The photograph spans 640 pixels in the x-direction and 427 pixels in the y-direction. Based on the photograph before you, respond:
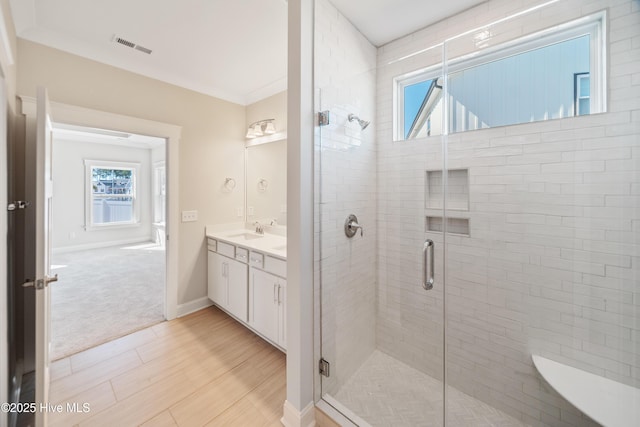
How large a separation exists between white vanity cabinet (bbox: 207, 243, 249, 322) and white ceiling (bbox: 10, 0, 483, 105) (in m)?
1.96

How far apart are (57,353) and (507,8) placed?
436 centimetres

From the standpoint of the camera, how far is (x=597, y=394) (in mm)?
1248

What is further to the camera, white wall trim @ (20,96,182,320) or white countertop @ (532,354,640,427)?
white wall trim @ (20,96,182,320)

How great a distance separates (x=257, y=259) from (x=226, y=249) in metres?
0.62

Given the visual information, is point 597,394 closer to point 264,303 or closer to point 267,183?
point 264,303

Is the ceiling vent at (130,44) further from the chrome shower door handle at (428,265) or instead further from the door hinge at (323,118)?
the chrome shower door handle at (428,265)

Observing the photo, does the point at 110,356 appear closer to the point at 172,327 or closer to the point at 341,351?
the point at 172,327

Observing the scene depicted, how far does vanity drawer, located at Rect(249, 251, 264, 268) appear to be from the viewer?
2.25 meters

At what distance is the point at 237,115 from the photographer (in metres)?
3.27

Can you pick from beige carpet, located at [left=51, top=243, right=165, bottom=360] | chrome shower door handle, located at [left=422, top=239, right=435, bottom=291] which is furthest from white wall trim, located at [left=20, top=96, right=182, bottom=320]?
chrome shower door handle, located at [left=422, top=239, right=435, bottom=291]

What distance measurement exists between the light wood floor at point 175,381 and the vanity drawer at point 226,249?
0.79 m

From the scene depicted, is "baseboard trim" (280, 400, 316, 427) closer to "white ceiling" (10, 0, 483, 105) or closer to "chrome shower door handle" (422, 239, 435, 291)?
"chrome shower door handle" (422, 239, 435, 291)

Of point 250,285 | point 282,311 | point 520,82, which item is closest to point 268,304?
point 282,311

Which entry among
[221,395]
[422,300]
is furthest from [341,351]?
[221,395]
